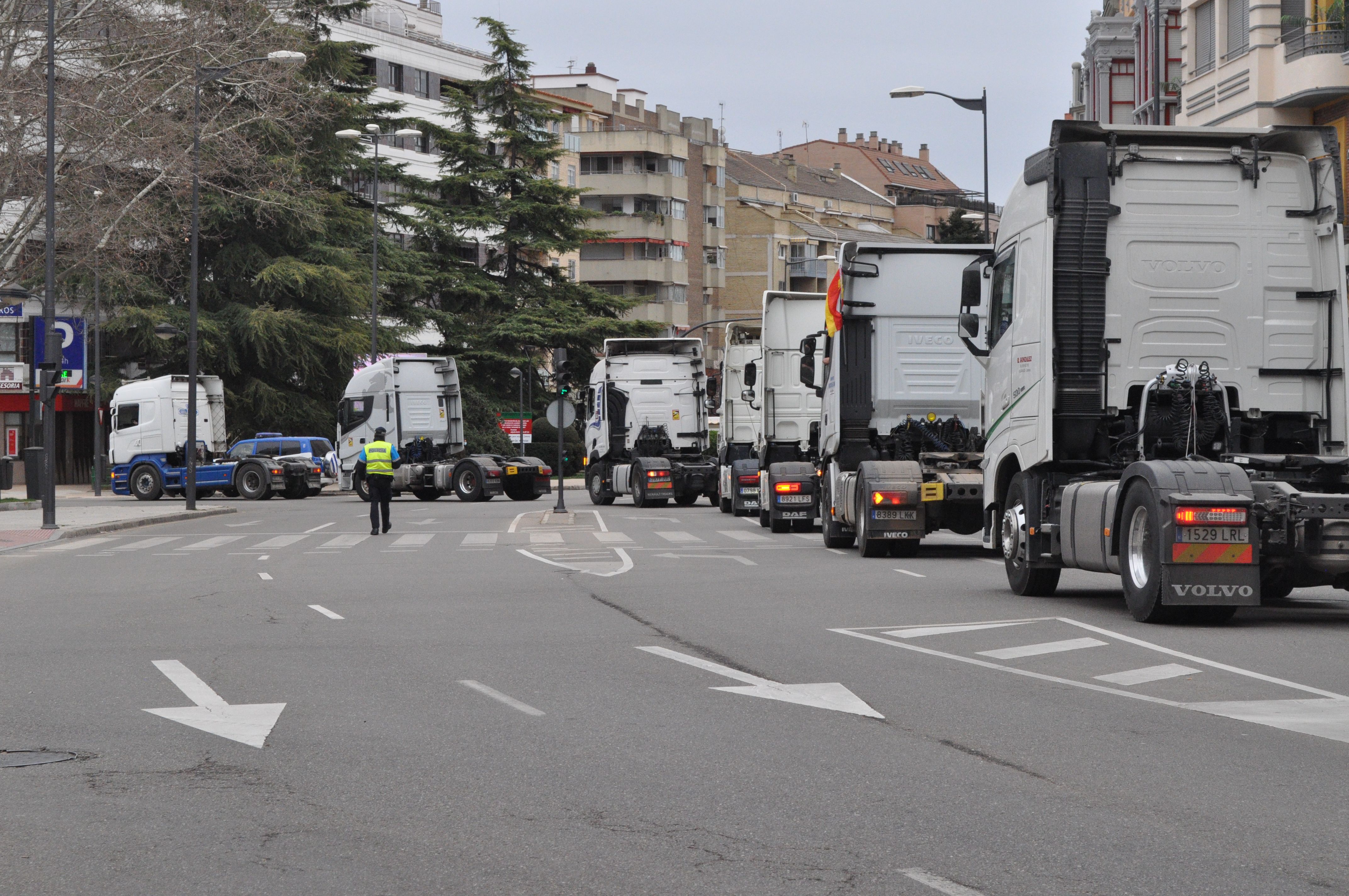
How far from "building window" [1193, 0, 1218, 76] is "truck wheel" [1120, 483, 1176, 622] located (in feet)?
88.1

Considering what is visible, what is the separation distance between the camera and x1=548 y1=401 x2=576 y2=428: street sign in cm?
3762

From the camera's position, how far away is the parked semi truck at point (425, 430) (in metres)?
46.5

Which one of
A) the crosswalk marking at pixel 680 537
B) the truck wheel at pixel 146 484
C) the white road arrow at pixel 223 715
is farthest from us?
the truck wheel at pixel 146 484

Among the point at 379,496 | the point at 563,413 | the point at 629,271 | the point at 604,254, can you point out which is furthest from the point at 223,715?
the point at 604,254

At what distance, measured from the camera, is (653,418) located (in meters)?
41.9

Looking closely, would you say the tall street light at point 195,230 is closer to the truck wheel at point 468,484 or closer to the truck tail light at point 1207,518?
the truck wheel at point 468,484

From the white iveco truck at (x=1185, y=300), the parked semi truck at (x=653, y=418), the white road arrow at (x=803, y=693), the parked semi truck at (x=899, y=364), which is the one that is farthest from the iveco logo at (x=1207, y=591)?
the parked semi truck at (x=653, y=418)

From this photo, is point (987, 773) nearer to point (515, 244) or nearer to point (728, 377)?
point (728, 377)

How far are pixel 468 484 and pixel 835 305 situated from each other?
23908mm

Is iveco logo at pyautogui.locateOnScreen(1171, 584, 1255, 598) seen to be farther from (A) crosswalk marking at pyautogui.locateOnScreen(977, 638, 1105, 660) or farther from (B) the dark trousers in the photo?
(B) the dark trousers

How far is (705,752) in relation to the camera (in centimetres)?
812

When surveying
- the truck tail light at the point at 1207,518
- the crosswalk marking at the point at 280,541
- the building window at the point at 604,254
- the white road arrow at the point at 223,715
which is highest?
the building window at the point at 604,254

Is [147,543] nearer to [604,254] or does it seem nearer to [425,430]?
[425,430]

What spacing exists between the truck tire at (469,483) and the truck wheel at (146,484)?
28.2 feet
